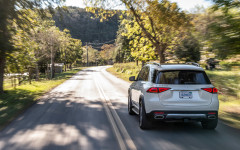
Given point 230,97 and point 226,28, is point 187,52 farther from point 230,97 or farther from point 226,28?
point 226,28

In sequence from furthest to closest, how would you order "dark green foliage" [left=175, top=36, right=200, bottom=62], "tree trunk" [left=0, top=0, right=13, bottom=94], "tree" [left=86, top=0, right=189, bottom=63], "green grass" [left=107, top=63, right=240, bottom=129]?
1. "dark green foliage" [left=175, top=36, right=200, bottom=62]
2. "tree" [left=86, top=0, right=189, bottom=63]
3. "tree trunk" [left=0, top=0, right=13, bottom=94]
4. "green grass" [left=107, top=63, right=240, bottom=129]

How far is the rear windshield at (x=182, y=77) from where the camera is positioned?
5.94 meters

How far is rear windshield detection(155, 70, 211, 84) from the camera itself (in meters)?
5.94

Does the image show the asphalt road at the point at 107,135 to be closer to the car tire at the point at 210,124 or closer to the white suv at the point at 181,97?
the car tire at the point at 210,124

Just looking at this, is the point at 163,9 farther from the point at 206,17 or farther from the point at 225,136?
the point at 225,136

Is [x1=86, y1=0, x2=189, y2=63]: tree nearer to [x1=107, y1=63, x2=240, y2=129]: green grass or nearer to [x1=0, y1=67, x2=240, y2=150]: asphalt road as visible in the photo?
[x1=107, y1=63, x2=240, y2=129]: green grass

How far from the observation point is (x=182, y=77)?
6.04 meters

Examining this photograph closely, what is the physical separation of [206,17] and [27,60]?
12.7 meters

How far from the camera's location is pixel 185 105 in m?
5.70

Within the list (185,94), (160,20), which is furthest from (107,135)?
(160,20)

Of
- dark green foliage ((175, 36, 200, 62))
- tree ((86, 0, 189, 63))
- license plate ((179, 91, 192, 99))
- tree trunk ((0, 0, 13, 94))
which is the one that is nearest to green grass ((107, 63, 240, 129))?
license plate ((179, 91, 192, 99))

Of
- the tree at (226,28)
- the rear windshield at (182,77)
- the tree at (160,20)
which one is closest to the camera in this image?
the rear windshield at (182,77)

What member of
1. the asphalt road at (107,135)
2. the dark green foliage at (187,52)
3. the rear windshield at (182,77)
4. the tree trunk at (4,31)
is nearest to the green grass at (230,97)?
the asphalt road at (107,135)

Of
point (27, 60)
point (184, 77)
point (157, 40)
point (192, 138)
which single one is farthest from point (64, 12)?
point (192, 138)
